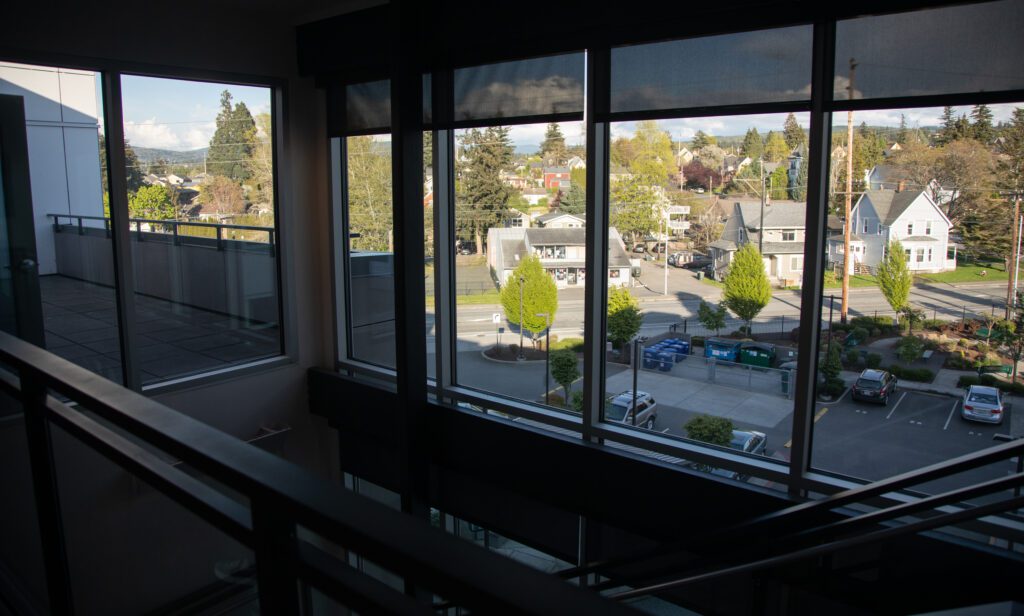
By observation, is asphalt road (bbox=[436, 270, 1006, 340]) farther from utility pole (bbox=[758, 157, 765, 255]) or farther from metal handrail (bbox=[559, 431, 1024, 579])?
metal handrail (bbox=[559, 431, 1024, 579])

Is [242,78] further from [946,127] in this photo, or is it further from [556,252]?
[946,127]

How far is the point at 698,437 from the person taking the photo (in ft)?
13.6

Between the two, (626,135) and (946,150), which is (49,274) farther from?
(946,150)

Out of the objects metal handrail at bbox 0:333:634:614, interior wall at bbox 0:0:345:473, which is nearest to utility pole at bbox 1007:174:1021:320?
metal handrail at bbox 0:333:634:614

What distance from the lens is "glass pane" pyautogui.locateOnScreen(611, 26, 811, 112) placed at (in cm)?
346

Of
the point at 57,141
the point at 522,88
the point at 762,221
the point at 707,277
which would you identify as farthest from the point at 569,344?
the point at 57,141

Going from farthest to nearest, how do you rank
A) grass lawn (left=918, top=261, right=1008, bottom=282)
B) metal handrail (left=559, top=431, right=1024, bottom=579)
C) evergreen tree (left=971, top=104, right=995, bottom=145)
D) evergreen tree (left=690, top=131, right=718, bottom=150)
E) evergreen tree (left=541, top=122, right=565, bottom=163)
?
evergreen tree (left=541, top=122, right=565, bottom=163) → evergreen tree (left=690, top=131, right=718, bottom=150) → grass lawn (left=918, top=261, right=1008, bottom=282) → evergreen tree (left=971, top=104, right=995, bottom=145) → metal handrail (left=559, top=431, right=1024, bottom=579)

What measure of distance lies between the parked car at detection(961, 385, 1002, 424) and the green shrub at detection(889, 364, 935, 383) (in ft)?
0.55

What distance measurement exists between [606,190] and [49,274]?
3.81m

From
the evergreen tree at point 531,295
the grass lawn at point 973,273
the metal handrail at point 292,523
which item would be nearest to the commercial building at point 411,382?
the metal handrail at point 292,523

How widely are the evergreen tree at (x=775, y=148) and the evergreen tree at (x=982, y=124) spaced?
2.66 ft

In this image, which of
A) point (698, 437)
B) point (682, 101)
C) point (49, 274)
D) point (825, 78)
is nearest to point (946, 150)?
point (825, 78)

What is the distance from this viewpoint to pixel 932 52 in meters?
3.07

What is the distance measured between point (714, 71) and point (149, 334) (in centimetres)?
443
